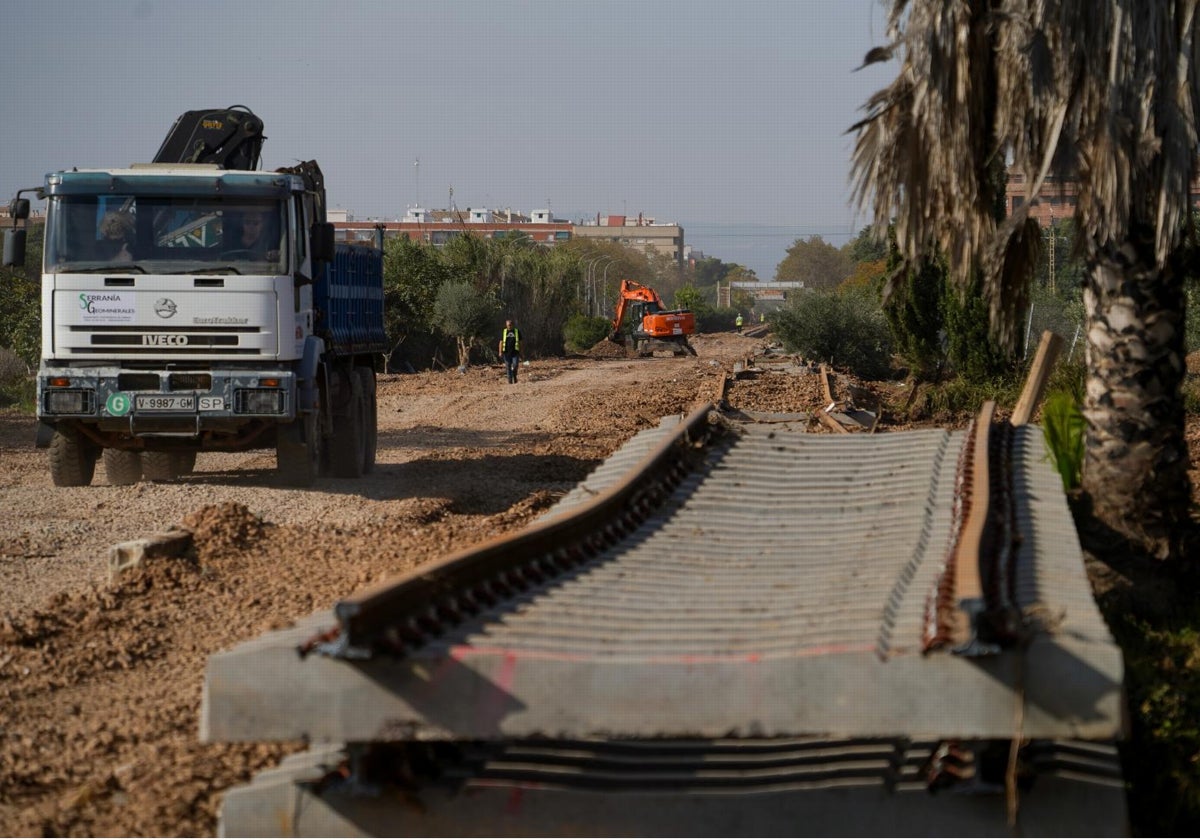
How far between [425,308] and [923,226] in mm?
42250

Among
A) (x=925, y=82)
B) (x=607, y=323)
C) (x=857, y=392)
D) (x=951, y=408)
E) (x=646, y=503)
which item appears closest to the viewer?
(x=646, y=503)

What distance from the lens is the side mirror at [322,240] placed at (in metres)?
15.3

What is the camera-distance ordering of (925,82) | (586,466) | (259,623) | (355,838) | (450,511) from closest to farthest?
1. (355,838)
2. (259,623)
3. (925,82)
4. (450,511)
5. (586,466)

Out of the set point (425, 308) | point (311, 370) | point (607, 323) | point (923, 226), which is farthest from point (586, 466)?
point (607, 323)

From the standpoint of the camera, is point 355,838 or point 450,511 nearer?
point 355,838

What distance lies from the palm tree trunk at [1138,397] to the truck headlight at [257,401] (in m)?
7.75

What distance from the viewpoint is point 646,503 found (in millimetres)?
8523

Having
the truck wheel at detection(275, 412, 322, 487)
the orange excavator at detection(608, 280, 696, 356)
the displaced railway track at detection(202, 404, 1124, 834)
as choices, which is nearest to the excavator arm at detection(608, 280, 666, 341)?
the orange excavator at detection(608, 280, 696, 356)

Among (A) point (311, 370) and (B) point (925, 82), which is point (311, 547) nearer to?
(A) point (311, 370)

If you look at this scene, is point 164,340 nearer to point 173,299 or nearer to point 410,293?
point 173,299

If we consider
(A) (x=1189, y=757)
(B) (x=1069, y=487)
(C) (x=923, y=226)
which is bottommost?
(A) (x=1189, y=757)

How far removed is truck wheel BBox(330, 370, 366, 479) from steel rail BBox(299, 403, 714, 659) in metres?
8.53

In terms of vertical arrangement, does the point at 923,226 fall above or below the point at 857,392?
above

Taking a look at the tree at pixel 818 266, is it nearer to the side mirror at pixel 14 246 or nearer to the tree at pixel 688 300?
the tree at pixel 688 300
